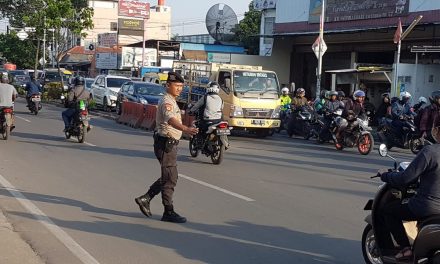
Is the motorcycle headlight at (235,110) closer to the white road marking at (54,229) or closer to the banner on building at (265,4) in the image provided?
the white road marking at (54,229)

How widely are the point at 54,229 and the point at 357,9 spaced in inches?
975

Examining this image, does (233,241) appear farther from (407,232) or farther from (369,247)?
(407,232)

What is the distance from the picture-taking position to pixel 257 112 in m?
18.8

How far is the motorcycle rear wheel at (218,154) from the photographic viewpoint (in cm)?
1281

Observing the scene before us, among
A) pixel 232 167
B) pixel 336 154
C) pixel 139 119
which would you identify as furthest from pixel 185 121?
pixel 232 167

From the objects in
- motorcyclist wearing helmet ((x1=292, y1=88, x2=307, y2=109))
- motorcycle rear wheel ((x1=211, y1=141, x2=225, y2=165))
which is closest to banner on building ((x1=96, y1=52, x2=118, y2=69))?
motorcyclist wearing helmet ((x1=292, y1=88, x2=307, y2=109))

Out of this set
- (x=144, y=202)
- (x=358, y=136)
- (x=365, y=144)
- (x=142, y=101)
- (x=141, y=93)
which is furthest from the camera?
(x=141, y=93)

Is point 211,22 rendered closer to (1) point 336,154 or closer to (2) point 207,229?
(1) point 336,154

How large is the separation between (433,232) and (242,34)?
5422 centimetres

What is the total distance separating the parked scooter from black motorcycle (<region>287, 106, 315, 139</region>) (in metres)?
2.99

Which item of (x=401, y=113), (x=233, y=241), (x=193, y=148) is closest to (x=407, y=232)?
(x=233, y=241)

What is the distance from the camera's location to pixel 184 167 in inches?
489

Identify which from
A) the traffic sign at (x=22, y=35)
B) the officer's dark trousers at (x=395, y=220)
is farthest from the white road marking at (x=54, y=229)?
the traffic sign at (x=22, y=35)

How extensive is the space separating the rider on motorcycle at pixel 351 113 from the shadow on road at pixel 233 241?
374 inches
